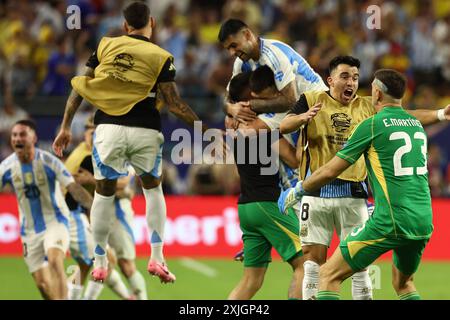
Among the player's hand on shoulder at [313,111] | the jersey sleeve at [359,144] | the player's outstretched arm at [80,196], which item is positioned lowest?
the player's outstretched arm at [80,196]

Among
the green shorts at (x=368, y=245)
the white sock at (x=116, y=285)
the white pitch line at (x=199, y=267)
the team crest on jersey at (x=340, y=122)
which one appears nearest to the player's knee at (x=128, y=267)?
the white sock at (x=116, y=285)

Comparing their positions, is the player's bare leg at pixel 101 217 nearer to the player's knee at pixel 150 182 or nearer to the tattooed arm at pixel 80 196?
the player's knee at pixel 150 182

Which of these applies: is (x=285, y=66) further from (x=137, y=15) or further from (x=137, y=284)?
(x=137, y=284)

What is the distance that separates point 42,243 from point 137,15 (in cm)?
375

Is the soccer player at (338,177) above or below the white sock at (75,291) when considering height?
above

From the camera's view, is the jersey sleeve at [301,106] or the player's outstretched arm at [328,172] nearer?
the player's outstretched arm at [328,172]

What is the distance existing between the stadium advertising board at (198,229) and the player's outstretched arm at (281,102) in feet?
27.0

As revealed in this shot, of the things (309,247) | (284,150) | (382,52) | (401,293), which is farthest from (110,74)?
(382,52)

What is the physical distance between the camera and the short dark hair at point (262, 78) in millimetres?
10320

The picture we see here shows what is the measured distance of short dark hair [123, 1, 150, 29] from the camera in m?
9.80

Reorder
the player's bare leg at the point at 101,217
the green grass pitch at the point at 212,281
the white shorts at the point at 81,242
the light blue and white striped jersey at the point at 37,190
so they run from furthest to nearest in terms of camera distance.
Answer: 1. the green grass pitch at the point at 212,281
2. the white shorts at the point at 81,242
3. the light blue and white striped jersey at the point at 37,190
4. the player's bare leg at the point at 101,217

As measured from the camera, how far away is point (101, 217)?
10.1 metres

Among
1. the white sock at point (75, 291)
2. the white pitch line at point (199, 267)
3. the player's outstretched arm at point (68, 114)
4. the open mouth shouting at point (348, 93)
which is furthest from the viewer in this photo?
the white pitch line at point (199, 267)

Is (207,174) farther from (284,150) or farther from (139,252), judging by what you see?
(284,150)
